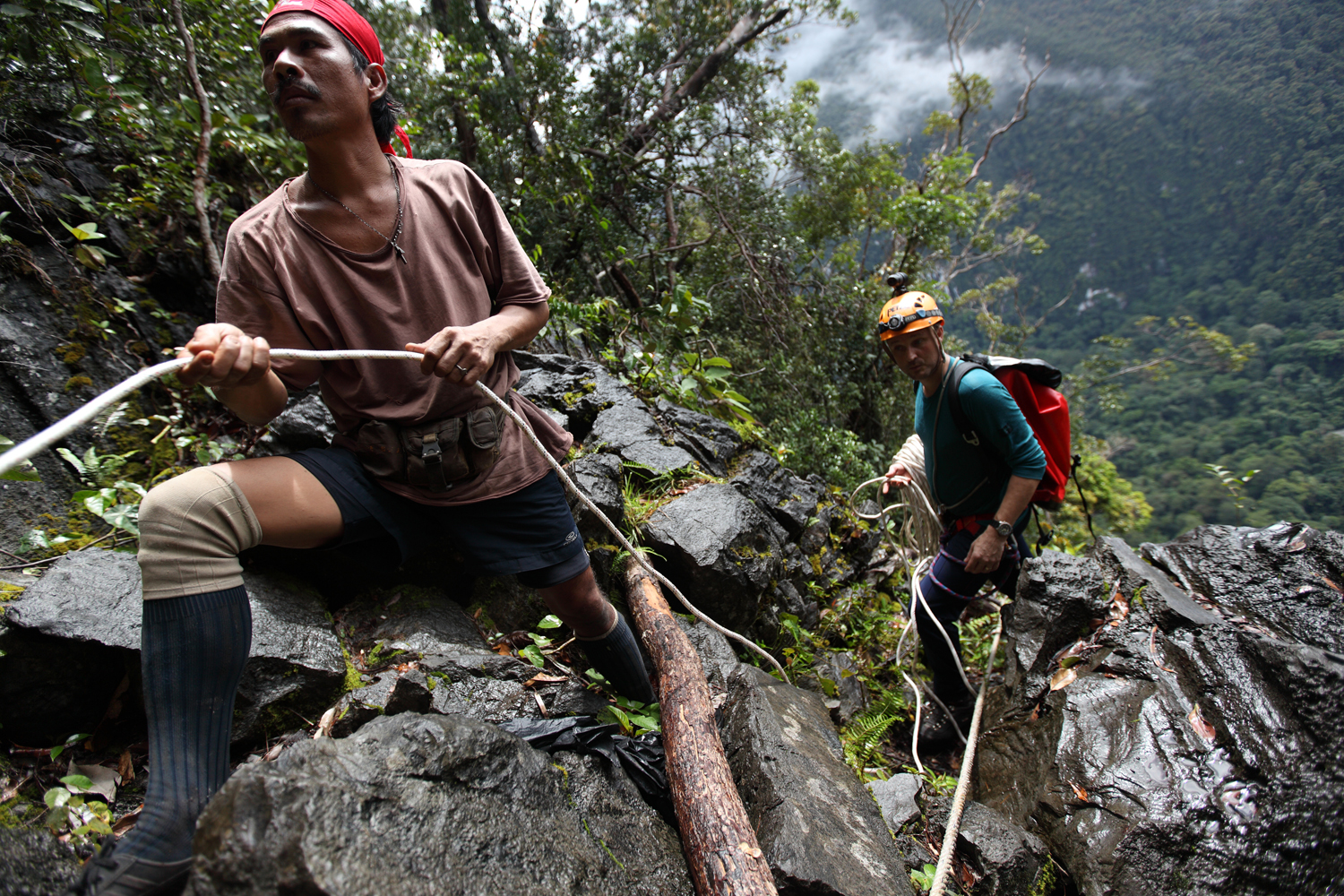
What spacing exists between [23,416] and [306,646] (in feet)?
6.46

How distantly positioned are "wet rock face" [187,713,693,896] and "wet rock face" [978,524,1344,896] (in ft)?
5.44

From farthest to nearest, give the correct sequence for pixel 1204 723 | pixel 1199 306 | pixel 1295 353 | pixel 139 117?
1. pixel 1199 306
2. pixel 1295 353
3. pixel 139 117
4. pixel 1204 723

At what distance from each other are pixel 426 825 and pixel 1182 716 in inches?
109

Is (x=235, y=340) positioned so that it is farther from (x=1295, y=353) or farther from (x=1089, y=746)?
(x=1295, y=353)

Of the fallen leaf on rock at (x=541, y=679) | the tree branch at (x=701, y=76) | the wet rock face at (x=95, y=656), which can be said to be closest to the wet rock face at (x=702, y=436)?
the fallen leaf on rock at (x=541, y=679)

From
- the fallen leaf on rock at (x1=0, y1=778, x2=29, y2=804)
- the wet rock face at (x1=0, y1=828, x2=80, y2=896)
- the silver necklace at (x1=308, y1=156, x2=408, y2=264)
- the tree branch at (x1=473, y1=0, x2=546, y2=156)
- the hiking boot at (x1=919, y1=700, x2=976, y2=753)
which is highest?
the tree branch at (x1=473, y1=0, x2=546, y2=156)

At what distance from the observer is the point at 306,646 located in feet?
6.61

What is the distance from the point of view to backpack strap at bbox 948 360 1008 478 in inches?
118

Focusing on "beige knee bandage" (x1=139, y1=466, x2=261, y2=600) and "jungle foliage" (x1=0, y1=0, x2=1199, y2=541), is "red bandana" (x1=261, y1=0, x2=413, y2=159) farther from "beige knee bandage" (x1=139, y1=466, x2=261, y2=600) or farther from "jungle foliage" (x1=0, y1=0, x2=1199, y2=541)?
"jungle foliage" (x1=0, y1=0, x2=1199, y2=541)

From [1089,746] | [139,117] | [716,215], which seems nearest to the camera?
[1089,746]

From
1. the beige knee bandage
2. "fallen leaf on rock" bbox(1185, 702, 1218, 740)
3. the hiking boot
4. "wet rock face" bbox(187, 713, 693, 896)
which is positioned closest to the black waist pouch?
the beige knee bandage

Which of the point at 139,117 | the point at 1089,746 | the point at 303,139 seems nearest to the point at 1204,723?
the point at 1089,746

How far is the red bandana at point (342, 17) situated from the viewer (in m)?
1.59

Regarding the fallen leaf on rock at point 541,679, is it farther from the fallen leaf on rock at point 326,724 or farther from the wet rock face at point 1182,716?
the wet rock face at point 1182,716
